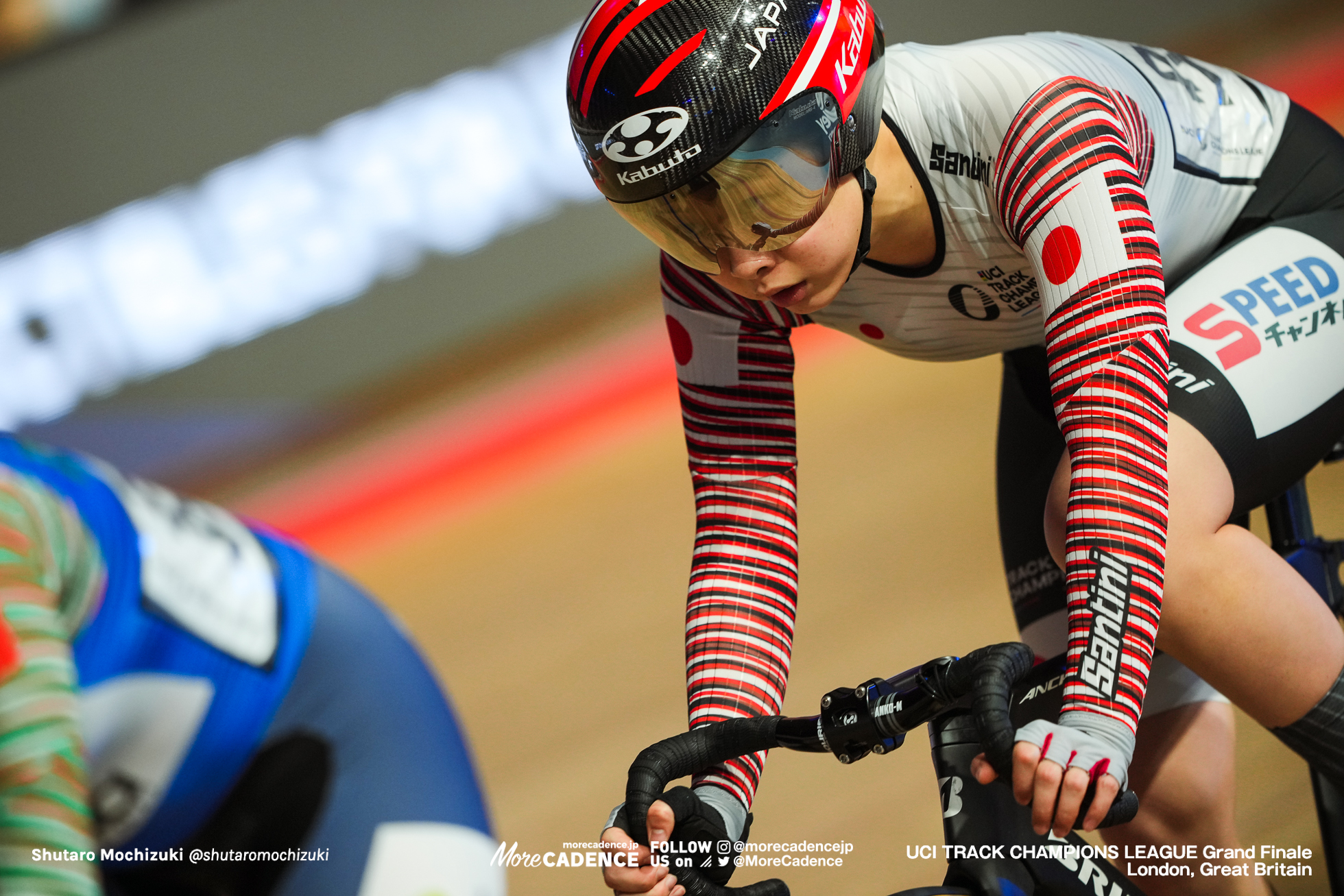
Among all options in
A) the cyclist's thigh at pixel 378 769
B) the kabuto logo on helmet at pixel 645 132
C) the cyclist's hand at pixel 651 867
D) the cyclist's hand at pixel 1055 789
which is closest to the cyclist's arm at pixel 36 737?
the cyclist's thigh at pixel 378 769

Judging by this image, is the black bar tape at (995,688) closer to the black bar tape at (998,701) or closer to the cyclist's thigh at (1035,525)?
the black bar tape at (998,701)

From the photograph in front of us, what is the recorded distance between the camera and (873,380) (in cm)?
465

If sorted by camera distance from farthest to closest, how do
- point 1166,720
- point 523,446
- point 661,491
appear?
point 523,446, point 661,491, point 1166,720

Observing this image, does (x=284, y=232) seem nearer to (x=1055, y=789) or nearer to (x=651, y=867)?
(x=651, y=867)

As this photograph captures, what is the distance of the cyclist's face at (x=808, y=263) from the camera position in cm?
141

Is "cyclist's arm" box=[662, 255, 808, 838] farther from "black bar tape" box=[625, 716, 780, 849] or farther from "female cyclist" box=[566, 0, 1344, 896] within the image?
"black bar tape" box=[625, 716, 780, 849]

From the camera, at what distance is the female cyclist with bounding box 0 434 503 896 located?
1.23 meters

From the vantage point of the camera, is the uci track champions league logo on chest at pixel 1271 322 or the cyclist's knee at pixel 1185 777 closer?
the uci track champions league logo on chest at pixel 1271 322

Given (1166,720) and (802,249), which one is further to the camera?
(1166,720)

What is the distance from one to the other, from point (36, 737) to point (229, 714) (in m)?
0.31

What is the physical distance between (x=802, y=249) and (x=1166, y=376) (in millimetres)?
417

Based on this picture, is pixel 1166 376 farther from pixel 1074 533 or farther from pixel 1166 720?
pixel 1166 720

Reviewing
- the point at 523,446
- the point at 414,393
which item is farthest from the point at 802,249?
the point at 414,393

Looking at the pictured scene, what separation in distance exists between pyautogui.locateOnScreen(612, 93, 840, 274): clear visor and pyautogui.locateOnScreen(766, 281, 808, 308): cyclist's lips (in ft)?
0.21
